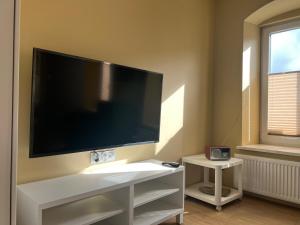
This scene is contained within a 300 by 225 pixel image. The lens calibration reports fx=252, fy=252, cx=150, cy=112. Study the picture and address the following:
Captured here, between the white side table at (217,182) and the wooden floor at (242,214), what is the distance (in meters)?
0.09

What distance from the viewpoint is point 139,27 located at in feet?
8.41

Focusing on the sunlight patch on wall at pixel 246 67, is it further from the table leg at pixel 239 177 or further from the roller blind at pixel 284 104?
the table leg at pixel 239 177

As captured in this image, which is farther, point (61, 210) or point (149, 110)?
point (149, 110)

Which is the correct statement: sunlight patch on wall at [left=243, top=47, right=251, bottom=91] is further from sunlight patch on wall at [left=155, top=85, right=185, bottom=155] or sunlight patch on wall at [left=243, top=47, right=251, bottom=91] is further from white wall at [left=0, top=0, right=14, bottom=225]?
white wall at [left=0, top=0, right=14, bottom=225]

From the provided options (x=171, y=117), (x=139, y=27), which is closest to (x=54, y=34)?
(x=139, y=27)

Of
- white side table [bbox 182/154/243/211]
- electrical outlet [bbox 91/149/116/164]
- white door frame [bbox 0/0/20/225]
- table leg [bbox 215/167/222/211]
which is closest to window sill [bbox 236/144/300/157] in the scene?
white side table [bbox 182/154/243/211]

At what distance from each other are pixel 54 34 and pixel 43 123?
0.73 meters

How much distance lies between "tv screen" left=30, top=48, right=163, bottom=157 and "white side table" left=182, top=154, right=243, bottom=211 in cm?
74

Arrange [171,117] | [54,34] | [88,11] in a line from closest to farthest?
[54,34] < [88,11] < [171,117]

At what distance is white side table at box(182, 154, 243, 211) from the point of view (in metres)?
2.67

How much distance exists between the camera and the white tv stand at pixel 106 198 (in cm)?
158

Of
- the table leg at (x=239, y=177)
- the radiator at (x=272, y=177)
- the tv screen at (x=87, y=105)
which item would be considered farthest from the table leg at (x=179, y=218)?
the radiator at (x=272, y=177)

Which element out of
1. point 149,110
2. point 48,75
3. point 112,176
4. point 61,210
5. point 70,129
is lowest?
point 61,210

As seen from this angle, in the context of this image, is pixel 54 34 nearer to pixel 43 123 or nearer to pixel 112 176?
pixel 43 123
